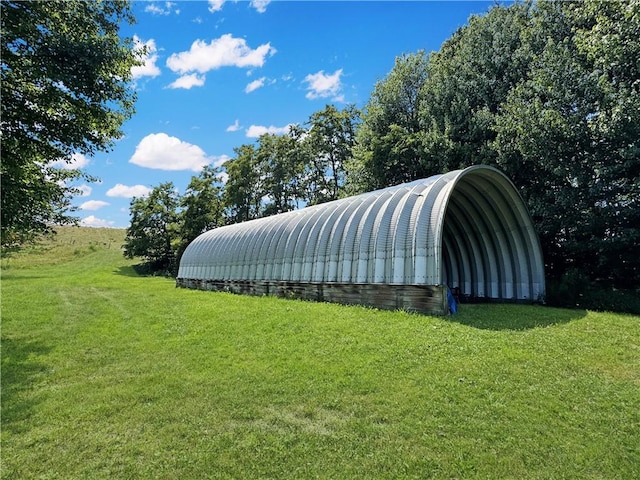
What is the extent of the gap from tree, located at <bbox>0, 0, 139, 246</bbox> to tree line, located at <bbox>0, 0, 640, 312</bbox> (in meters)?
0.03

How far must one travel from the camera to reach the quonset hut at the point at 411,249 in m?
11.7

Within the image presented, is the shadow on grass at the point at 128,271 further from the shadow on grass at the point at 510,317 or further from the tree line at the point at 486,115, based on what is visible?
the shadow on grass at the point at 510,317

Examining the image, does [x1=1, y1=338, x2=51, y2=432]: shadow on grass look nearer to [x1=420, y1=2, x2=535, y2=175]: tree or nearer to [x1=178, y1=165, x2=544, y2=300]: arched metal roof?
[x1=178, y1=165, x2=544, y2=300]: arched metal roof

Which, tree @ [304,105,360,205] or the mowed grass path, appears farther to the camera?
tree @ [304,105,360,205]

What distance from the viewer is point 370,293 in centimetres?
1270

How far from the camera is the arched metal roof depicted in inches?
473

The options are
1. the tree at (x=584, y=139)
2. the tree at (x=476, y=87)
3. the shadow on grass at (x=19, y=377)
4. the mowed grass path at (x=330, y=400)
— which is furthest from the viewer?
the tree at (x=476, y=87)

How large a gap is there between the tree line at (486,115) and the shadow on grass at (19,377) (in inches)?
142

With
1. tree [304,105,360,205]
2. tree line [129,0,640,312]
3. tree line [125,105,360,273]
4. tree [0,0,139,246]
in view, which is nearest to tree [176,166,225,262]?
tree line [125,105,360,273]

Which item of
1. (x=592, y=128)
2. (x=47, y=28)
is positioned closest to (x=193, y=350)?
(x=47, y=28)

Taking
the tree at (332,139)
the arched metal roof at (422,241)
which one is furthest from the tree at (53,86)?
the tree at (332,139)

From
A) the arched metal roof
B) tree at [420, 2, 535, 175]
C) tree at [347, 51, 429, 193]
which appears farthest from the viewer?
tree at [347, 51, 429, 193]

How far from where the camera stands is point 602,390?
5.75 m

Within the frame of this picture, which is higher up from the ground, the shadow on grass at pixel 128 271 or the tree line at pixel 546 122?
the tree line at pixel 546 122
